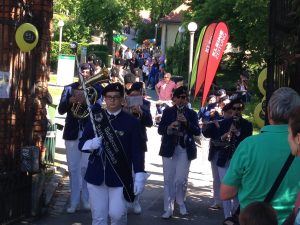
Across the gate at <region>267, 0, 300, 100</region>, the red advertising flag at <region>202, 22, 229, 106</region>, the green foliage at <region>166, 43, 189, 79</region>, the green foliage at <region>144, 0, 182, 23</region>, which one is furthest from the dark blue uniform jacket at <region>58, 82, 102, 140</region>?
the green foliage at <region>144, 0, 182, 23</region>

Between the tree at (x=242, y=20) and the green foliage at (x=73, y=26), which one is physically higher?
the green foliage at (x=73, y=26)

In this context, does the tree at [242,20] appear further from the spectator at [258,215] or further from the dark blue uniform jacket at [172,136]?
the spectator at [258,215]

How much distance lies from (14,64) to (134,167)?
2266 millimetres

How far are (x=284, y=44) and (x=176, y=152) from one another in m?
2.86

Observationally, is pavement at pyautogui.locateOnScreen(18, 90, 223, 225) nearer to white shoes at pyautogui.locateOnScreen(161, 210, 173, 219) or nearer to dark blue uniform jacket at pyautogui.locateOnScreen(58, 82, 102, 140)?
white shoes at pyautogui.locateOnScreen(161, 210, 173, 219)

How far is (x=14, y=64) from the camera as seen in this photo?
24.0 feet

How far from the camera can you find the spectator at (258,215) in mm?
3127

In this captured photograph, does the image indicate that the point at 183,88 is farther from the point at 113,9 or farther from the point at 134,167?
the point at 113,9

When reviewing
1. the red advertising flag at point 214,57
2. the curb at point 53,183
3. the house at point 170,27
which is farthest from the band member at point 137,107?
the house at point 170,27

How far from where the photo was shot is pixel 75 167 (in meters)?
8.18

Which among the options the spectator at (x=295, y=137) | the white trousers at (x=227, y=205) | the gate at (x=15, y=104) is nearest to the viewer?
the spectator at (x=295, y=137)

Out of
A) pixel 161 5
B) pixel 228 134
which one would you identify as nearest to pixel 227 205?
pixel 228 134

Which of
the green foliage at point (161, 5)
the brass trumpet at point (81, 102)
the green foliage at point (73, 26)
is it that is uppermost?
the green foliage at point (161, 5)

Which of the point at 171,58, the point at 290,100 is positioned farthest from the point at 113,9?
the point at 290,100
